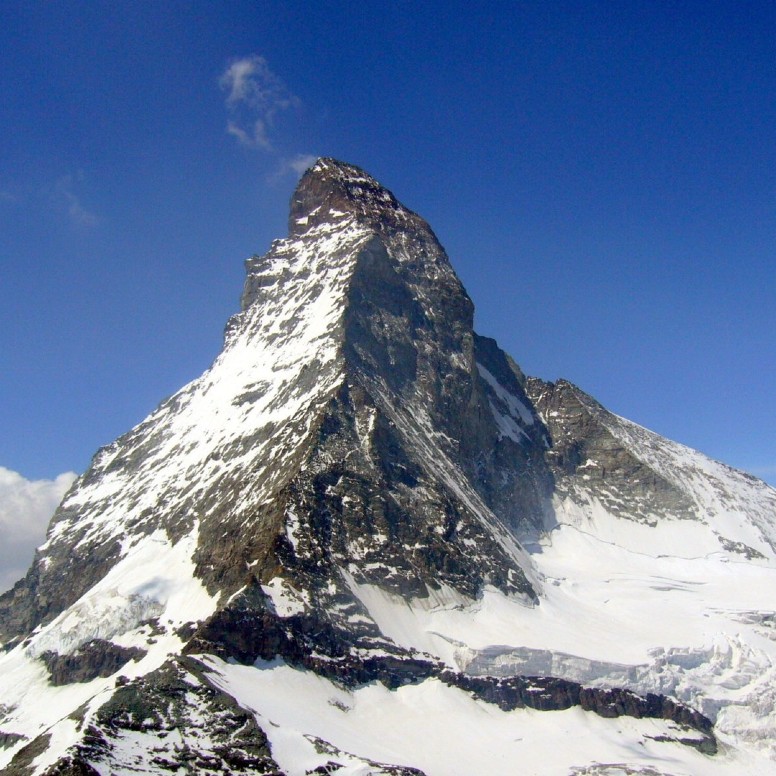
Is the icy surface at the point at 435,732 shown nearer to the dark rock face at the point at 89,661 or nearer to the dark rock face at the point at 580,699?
the dark rock face at the point at 580,699

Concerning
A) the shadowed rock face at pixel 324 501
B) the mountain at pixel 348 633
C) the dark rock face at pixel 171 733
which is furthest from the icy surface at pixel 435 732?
the shadowed rock face at pixel 324 501

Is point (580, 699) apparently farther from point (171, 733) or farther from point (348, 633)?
point (171, 733)

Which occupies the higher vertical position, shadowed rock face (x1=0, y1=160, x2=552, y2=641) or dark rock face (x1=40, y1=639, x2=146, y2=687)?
shadowed rock face (x1=0, y1=160, x2=552, y2=641)

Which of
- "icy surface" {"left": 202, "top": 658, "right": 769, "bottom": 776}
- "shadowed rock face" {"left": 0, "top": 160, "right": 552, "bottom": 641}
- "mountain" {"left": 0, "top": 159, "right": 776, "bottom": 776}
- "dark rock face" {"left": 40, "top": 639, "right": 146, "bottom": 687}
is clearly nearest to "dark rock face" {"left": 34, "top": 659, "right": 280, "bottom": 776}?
"mountain" {"left": 0, "top": 159, "right": 776, "bottom": 776}

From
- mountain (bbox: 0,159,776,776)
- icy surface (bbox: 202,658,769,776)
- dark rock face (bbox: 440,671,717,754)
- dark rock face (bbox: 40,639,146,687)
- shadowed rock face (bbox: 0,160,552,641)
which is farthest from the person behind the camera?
shadowed rock face (bbox: 0,160,552,641)

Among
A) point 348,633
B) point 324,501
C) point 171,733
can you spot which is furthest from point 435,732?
point 324,501

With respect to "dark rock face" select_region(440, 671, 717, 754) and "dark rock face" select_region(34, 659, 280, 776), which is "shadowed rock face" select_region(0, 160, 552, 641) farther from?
"dark rock face" select_region(34, 659, 280, 776)

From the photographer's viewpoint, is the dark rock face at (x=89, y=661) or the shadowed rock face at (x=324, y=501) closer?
the dark rock face at (x=89, y=661)

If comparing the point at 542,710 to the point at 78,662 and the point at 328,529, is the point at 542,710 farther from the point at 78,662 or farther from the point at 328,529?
the point at 78,662

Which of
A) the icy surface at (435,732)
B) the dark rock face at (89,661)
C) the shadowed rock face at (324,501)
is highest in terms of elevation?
the shadowed rock face at (324,501)

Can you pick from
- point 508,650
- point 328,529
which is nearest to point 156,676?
point 328,529

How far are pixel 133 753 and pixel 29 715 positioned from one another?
196ft

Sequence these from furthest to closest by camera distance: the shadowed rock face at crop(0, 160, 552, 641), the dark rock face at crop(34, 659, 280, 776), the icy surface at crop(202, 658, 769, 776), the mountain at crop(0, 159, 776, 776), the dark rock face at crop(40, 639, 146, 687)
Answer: the shadowed rock face at crop(0, 160, 552, 641) < the dark rock face at crop(40, 639, 146, 687) < the icy surface at crop(202, 658, 769, 776) < the mountain at crop(0, 159, 776, 776) < the dark rock face at crop(34, 659, 280, 776)

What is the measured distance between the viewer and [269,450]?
537 feet
